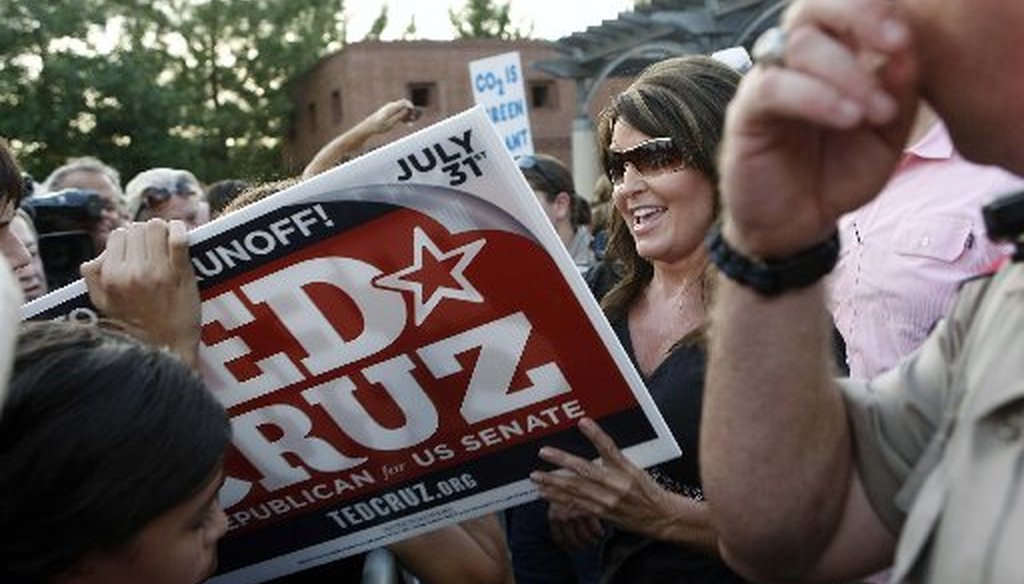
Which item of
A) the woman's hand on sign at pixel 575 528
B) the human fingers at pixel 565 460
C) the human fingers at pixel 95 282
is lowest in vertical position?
the woman's hand on sign at pixel 575 528

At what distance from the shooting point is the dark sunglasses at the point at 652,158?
2375 millimetres

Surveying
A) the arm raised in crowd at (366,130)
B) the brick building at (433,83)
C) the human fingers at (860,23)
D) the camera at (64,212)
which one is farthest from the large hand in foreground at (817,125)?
the brick building at (433,83)

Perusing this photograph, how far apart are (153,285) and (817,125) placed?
1037 mm

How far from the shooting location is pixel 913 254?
2312mm

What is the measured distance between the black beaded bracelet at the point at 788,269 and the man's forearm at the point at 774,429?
1 centimetres

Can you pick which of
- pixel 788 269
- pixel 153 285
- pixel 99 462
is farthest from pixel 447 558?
pixel 788 269

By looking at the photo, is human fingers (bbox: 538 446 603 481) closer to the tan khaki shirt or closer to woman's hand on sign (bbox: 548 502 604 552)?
woman's hand on sign (bbox: 548 502 604 552)

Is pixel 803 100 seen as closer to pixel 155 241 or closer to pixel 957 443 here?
pixel 957 443

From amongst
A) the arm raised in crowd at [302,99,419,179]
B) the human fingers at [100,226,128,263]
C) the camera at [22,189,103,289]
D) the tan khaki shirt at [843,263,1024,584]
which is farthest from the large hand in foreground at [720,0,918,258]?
the camera at [22,189,103,289]

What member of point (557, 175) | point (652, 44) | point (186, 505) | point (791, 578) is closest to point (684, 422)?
point (791, 578)

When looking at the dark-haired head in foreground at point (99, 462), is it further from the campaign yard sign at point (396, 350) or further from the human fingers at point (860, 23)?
the human fingers at point (860, 23)

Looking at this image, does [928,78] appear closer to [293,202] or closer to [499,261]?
[499,261]

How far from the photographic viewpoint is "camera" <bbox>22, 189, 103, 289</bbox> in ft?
13.5

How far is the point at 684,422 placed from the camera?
2168 mm
